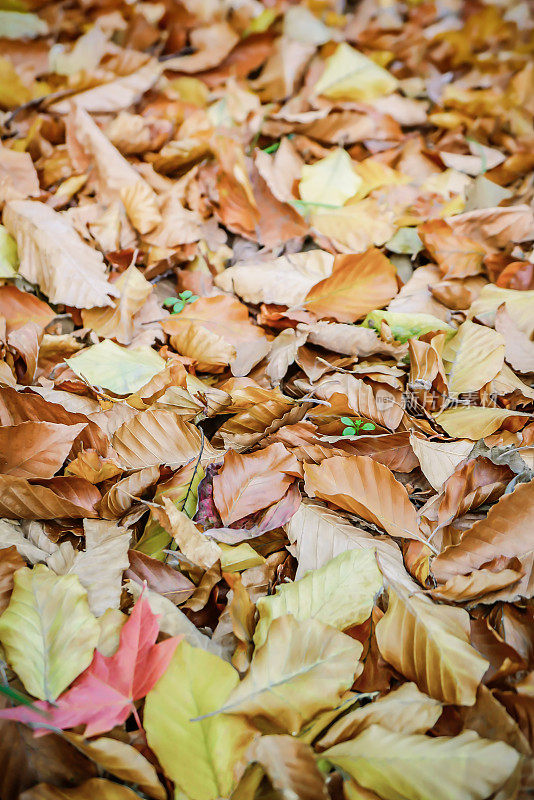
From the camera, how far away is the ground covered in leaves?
58 centimetres

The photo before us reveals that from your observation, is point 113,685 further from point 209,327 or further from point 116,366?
point 209,327

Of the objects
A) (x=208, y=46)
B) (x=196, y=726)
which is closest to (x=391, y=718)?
(x=196, y=726)

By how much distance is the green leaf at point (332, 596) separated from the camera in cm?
65

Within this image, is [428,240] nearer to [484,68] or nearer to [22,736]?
[484,68]

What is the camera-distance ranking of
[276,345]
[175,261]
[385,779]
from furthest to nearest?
[175,261]
[276,345]
[385,779]

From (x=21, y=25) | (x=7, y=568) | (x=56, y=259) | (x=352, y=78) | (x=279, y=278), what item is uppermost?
(x=21, y=25)

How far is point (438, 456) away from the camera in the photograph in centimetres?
81

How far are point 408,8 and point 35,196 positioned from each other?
56.4 inches

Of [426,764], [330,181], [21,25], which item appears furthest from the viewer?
[21,25]

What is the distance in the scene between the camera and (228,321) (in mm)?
1046

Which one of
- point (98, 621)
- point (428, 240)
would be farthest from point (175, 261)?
point (98, 621)

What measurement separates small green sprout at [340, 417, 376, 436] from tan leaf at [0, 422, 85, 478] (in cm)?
40

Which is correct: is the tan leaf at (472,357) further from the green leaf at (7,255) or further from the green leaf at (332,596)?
the green leaf at (7,255)

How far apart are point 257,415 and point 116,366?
0.84ft
